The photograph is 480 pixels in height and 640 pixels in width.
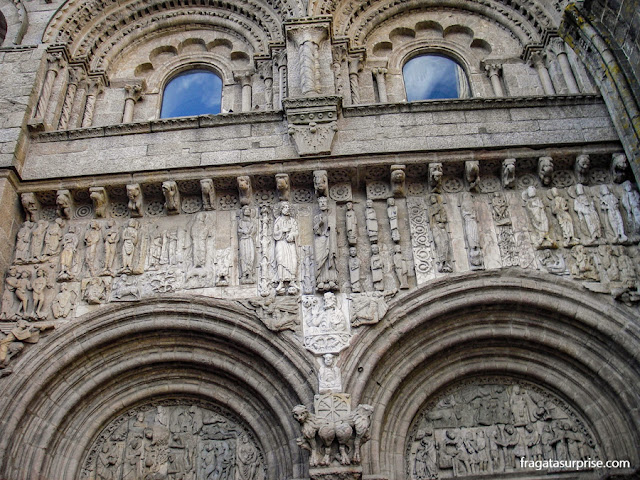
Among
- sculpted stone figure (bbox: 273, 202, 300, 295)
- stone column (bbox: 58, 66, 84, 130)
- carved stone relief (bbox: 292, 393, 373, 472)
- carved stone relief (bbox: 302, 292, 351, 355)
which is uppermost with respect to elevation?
stone column (bbox: 58, 66, 84, 130)

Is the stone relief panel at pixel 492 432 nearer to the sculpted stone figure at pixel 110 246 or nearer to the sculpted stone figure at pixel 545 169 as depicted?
the sculpted stone figure at pixel 545 169

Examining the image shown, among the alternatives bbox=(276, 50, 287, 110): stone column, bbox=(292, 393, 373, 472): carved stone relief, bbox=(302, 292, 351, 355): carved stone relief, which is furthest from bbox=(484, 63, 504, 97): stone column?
bbox=(292, 393, 373, 472): carved stone relief

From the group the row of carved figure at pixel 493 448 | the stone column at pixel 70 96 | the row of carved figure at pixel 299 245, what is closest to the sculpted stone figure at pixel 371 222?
the row of carved figure at pixel 299 245

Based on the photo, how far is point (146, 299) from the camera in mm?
8805

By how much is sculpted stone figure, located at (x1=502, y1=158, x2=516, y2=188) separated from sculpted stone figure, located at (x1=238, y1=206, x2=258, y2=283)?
3.70m

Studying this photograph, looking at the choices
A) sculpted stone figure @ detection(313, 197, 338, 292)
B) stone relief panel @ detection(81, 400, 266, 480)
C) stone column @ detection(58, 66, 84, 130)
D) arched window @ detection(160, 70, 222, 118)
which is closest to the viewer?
stone relief panel @ detection(81, 400, 266, 480)

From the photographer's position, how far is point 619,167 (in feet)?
30.7

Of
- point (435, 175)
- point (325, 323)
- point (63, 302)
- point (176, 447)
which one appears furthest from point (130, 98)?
point (176, 447)

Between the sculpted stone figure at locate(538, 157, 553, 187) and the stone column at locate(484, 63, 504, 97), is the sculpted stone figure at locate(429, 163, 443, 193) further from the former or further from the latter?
the stone column at locate(484, 63, 504, 97)

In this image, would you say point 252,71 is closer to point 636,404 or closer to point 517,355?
point 517,355

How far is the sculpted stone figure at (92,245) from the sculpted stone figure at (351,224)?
3.61 m

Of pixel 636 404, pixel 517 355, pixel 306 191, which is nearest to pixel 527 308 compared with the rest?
pixel 517 355

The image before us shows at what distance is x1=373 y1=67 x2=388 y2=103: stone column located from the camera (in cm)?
1145

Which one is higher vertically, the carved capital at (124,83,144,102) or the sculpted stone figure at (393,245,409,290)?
the carved capital at (124,83,144,102)
